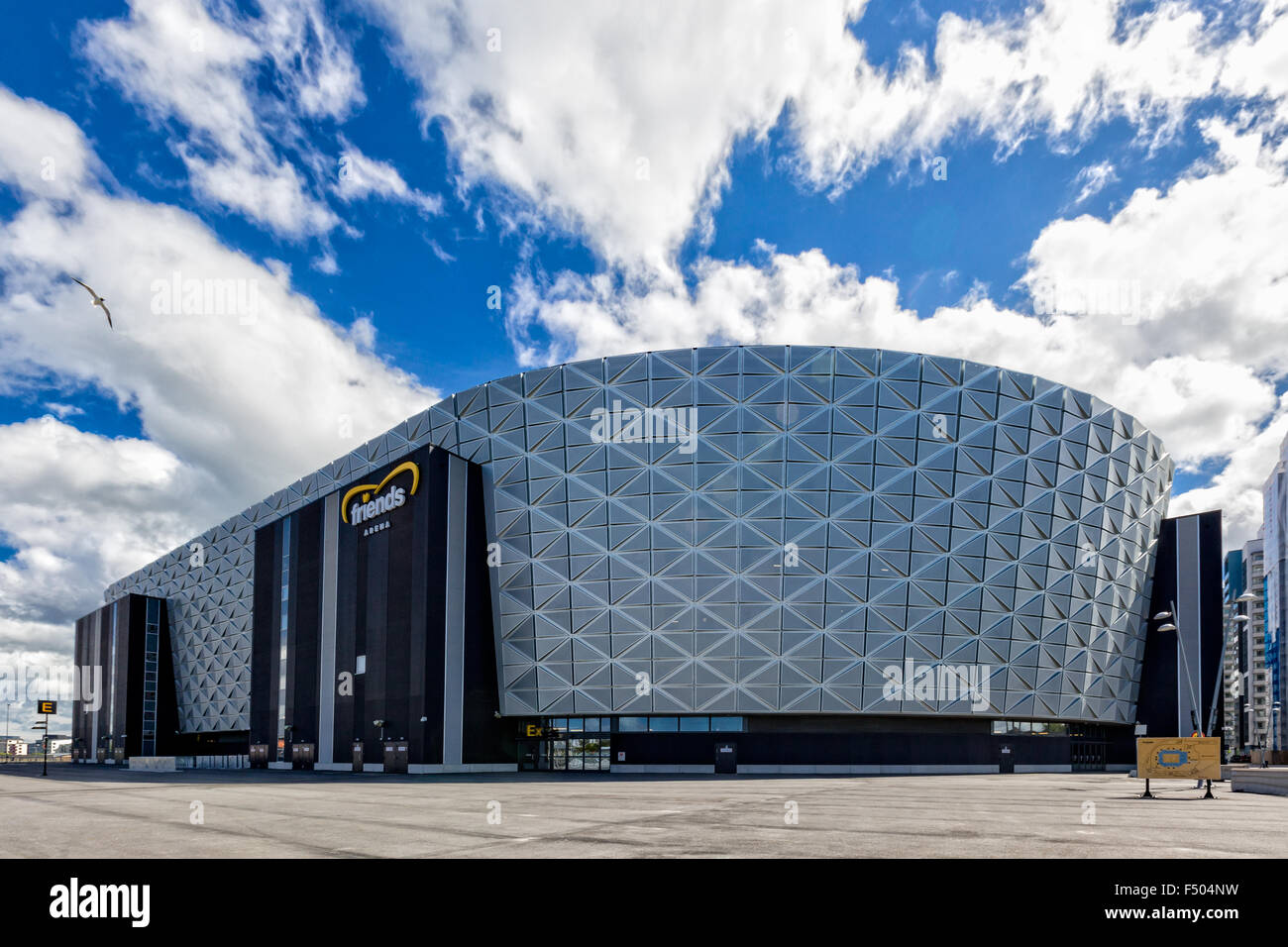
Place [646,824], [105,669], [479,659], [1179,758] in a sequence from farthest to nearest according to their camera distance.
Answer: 1. [105,669]
2. [479,659]
3. [1179,758]
4. [646,824]

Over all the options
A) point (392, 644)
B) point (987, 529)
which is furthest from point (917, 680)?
point (392, 644)

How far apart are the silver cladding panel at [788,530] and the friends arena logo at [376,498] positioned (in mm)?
5168

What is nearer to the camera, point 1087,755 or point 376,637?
point 376,637

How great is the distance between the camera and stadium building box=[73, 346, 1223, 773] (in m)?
57.4

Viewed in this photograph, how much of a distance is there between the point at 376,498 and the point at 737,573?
2643cm

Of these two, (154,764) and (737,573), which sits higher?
(737,573)

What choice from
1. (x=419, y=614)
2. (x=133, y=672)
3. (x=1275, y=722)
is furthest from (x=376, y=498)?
(x=1275, y=722)

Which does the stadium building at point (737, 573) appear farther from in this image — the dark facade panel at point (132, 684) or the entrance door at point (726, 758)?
the dark facade panel at point (132, 684)

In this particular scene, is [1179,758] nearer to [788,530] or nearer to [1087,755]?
[788,530]

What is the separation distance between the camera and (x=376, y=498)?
62969 mm

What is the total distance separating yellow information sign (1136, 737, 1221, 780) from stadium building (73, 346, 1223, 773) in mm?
20269

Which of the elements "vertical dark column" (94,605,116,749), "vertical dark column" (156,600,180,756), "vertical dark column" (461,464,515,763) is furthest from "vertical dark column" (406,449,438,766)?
"vertical dark column" (94,605,116,749)

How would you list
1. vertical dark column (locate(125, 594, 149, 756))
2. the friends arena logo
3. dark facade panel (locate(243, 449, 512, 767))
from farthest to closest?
vertical dark column (locate(125, 594, 149, 756)), the friends arena logo, dark facade panel (locate(243, 449, 512, 767))

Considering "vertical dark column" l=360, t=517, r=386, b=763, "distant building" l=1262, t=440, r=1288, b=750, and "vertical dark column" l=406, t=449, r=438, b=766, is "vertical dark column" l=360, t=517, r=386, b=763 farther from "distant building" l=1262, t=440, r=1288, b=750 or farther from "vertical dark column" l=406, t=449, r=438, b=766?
"distant building" l=1262, t=440, r=1288, b=750
